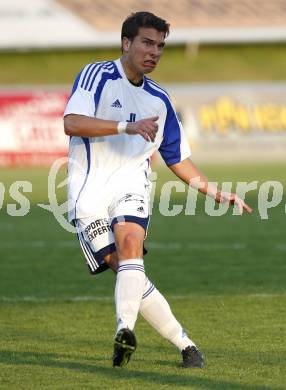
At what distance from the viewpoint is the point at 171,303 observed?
9.55 m

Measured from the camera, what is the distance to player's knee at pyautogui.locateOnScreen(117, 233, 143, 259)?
656 cm

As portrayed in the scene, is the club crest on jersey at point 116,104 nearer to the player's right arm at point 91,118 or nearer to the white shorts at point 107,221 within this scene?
the player's right arm at point 91,118

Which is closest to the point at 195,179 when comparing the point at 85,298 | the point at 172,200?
the point at 85,298

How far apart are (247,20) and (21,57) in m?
8.13

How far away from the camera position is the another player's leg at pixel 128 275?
254 inches

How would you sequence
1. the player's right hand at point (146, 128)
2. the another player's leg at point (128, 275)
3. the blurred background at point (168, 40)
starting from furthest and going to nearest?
1. the blurred background at point (168, 40)
2. the another player's leg at point (128, 275)
3. the player's right hand at point (146, 128)

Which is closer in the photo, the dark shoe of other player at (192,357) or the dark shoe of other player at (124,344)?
the dark shoe of other player at (124,344)

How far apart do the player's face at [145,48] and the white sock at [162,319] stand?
1.18 metres

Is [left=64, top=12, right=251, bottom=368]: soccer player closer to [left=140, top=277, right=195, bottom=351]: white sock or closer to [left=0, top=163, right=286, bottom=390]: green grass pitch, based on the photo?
[left=140, top=277, right=195, bottom=351]: white sock

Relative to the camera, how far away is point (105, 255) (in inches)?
267

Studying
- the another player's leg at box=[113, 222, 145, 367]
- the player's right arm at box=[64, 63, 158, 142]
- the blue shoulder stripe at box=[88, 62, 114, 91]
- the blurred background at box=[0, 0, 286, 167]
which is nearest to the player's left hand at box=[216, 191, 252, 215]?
the another player's leg at box=[113, 222, 145, 367]

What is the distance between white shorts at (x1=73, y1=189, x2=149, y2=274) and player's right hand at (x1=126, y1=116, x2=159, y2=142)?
56cm

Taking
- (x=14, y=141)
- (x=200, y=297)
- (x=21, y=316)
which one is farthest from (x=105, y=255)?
(x=14, y=141)

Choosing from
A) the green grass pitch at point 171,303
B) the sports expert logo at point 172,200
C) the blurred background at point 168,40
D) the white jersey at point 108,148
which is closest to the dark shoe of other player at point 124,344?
the green grass pitch at point 171,303
